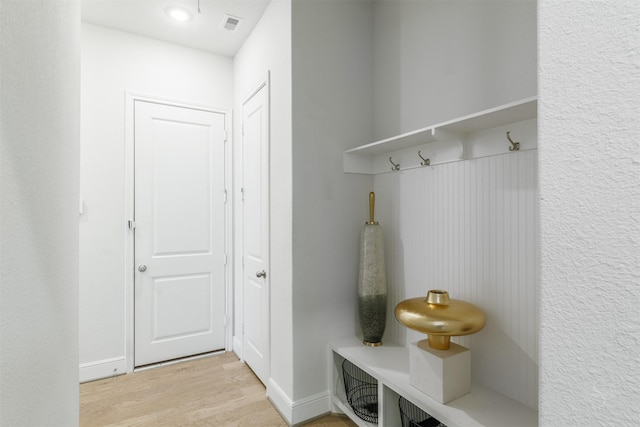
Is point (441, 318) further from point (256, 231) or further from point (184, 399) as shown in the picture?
point (184, 399)

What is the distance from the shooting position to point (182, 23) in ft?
8.09

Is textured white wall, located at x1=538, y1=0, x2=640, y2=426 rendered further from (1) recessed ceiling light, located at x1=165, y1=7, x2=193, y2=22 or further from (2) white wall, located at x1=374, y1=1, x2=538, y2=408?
(1) recessed ceiling light, located at x1=165, y1=7, x2=193, y2=22

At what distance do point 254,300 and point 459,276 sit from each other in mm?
1522

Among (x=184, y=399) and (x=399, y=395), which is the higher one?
(x=399, y=395)

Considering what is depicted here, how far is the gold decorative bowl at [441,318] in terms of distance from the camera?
132 cm

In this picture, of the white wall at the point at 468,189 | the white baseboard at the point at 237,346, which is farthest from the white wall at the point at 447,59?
the white baseboard at the point at 237,346

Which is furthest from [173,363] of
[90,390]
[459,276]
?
[459,276]

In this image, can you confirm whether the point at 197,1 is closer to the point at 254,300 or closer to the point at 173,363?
the point at 254,300

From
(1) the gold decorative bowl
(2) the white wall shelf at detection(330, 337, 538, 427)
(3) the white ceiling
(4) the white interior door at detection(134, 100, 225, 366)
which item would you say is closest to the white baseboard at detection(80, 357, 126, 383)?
(4) the white interior door at detection(134, 100, 225, 366)

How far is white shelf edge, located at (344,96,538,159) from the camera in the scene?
1198mm

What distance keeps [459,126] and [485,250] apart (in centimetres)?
57

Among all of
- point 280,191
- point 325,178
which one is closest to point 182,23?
point 280,191

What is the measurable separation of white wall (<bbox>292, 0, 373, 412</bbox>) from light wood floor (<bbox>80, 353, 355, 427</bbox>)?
16.2 inches

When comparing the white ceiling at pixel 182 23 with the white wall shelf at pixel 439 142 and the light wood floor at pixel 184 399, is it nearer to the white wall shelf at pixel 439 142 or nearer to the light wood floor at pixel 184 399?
the white wall shelf at pixel 439 142
